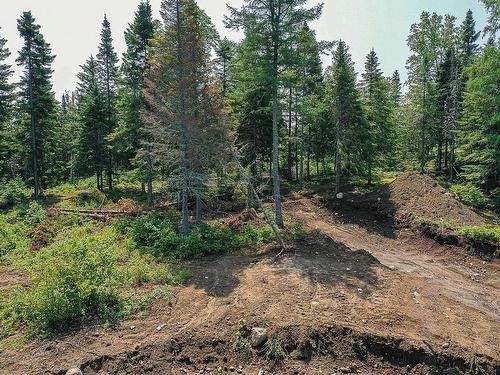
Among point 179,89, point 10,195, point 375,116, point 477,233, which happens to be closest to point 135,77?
point 179,89

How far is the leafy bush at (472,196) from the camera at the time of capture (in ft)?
70.6

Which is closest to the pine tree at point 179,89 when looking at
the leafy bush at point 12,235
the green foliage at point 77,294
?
the green foliage at point 77,294

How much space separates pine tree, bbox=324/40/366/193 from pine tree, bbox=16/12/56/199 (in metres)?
24.8

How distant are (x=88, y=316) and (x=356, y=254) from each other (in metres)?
9.85

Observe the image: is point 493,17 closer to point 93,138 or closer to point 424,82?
point 424,82

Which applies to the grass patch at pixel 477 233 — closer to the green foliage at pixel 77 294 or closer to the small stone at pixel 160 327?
the green foliage at pixel 77 294

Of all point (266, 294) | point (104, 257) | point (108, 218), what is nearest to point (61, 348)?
point (104, 257)

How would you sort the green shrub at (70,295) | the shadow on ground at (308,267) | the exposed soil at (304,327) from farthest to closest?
the shadow on ground at (308,267) < the green shrub at (70,295) < the exposed soil at (304,327)

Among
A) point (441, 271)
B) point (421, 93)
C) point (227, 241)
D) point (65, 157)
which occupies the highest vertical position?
point (421, 93)

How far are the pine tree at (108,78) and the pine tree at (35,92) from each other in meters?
5.03

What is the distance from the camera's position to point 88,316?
326 inches

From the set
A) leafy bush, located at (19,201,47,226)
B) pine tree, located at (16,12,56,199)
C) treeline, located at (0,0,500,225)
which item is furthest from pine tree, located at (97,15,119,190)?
leafy bush, located at (19,201,47,226)

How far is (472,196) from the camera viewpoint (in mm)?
22016

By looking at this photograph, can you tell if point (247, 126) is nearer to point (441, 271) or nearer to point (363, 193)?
point (363, 193)
